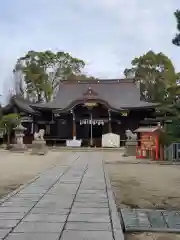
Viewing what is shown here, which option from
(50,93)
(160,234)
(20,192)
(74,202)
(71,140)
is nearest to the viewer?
(160,234)

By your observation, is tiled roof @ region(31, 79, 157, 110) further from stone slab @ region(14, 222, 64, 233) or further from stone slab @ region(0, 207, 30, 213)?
stone slab @ region(14, 222, 64, 233)

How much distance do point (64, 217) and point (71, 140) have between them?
92.1 ft

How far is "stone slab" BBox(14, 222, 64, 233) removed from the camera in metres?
4.22

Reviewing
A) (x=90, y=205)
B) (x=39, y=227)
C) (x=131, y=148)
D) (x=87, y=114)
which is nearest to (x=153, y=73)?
(x=87, y=114)

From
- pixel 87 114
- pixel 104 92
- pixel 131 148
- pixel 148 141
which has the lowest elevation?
pixel 131 148

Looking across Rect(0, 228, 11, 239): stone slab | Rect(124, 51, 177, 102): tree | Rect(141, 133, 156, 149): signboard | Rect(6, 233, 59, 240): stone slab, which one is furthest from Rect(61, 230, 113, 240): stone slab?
Rect(124, 51, 177, 102): tree

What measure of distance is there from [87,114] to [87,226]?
1178 inches

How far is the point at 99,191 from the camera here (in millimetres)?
7422

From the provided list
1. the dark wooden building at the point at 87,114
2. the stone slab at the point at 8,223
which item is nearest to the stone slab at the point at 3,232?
the stone slab at the point at 8,223

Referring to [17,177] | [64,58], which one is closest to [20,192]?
A: [17,177]

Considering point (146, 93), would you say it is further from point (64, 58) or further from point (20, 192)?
point (20, 192)

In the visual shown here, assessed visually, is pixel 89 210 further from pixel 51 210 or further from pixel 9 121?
pixel 9 121

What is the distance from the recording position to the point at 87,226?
14.6ft

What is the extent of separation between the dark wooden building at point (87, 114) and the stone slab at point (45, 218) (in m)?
27.5
